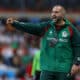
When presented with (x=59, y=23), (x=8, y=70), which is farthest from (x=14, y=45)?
(x=59, y=23)

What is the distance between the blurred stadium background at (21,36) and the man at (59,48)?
3.85 metres

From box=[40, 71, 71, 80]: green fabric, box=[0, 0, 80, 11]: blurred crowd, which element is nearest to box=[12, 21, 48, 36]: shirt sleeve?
box=[40, 71, 71, 80]: green fabric

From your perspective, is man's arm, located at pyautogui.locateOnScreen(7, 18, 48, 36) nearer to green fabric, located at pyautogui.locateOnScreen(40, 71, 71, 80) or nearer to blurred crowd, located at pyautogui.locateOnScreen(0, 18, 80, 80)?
green fabric, located at pyautogui.locateOnScreen(40, 71, 71, 80)

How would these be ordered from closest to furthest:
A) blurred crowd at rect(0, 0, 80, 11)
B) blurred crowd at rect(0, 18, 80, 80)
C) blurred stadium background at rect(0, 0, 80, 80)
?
blurred crowd at rect(0, 18, 80, 80)
blurred stadium background at rect(0, 0, 80, 80)
blurred crowd at rect(0, 0, 80, 11)

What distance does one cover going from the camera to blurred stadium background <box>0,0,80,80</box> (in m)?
14.2

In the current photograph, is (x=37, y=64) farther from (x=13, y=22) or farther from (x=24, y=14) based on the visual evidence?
(x=24, y=14)

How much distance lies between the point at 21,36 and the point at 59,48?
27.6 ft

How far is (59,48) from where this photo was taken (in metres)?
8.38

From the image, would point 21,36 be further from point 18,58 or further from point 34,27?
point 34,27

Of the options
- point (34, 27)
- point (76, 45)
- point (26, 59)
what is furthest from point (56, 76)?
point (26, 59)

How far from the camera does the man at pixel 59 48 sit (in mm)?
8375

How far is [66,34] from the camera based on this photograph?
841 centimetres

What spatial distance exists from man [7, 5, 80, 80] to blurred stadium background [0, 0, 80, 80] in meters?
3.85

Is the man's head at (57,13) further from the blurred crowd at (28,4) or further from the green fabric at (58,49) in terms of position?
the blurred crowd at (28,4)
